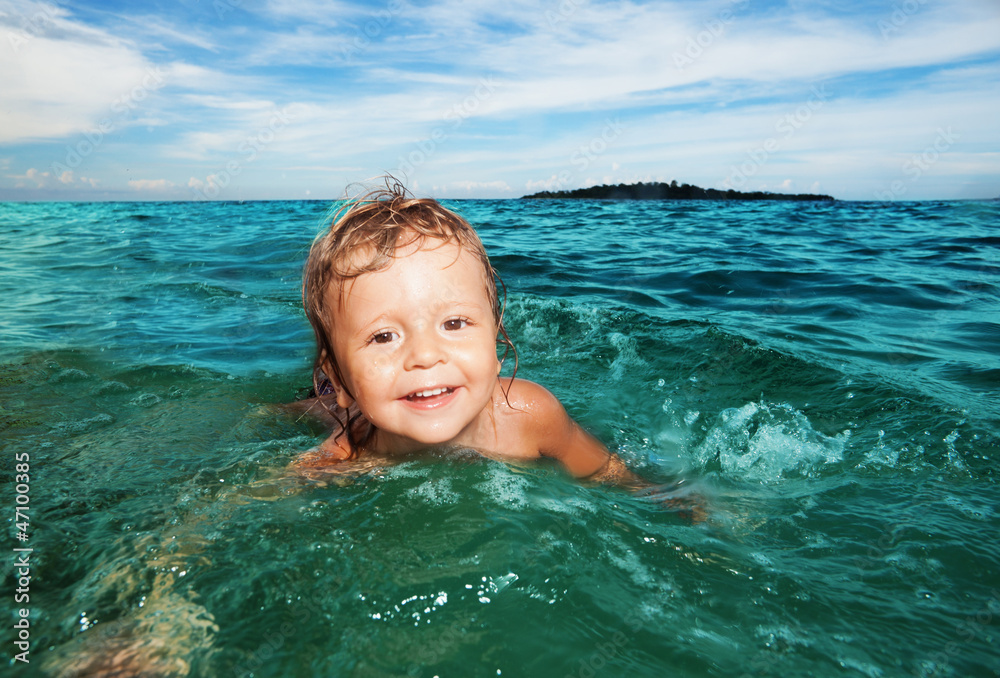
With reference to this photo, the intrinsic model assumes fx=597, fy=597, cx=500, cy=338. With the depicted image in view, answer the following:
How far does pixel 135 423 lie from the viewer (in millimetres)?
3273

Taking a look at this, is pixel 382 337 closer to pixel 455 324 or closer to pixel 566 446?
pixel 455 324

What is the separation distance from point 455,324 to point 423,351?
0.18 meters

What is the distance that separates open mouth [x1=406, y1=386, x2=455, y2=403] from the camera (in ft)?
7.22

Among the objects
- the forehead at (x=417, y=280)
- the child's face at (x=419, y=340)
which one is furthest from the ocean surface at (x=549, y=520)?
the forehead at (x=417, y=280)

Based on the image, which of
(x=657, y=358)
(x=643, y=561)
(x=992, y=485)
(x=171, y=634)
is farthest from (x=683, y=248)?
(x=171, y=634)

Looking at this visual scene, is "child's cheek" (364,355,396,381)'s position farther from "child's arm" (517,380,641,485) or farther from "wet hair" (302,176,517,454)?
"child's arm" (517,380,641,485)

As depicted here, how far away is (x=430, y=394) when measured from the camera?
2227 mm

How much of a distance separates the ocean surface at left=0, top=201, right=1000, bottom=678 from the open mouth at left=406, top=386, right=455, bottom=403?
1.19 ft

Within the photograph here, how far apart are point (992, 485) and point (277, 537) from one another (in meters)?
2.71

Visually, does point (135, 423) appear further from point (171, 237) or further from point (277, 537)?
point (171, 237)

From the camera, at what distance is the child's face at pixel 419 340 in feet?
6.89

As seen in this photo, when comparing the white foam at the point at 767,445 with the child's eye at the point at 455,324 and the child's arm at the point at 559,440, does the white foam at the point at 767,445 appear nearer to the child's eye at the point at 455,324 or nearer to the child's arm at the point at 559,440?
the child's arm at the point at 559,440

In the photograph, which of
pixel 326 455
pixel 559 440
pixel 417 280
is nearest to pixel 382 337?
pixel 417 280

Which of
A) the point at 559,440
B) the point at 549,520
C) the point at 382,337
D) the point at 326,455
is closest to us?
the point at 549,520
